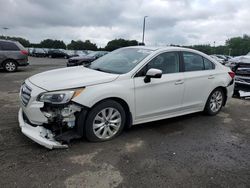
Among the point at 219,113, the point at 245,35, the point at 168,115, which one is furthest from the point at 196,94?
the point at 245,35

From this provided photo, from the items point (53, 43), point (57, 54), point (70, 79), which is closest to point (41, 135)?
point (70, 79)

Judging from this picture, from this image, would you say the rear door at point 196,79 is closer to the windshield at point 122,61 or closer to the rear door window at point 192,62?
the rear door window at point 192,62

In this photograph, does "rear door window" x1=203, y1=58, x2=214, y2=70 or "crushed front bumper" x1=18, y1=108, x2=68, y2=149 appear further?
"rear door window" x1=203, y1=58, x2=214, y2=70

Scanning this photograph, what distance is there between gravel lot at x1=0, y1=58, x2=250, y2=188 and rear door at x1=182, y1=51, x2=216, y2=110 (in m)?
0.59

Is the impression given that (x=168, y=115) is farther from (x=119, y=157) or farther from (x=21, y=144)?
(x=21, y=144)

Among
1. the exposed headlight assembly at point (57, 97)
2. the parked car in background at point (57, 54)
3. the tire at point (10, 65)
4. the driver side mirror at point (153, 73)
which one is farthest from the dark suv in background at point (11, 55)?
the parked car in background at point (57, 54)

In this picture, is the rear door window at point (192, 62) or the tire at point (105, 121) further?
the rear door window at point (192, 62)

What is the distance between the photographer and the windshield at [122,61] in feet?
13.7

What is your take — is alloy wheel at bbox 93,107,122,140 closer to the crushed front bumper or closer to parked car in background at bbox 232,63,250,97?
the crushed front bumper

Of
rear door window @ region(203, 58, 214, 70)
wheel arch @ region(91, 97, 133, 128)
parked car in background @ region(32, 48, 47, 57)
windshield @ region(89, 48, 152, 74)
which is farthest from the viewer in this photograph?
parked car in background @ region(32, 48, 47, 57)

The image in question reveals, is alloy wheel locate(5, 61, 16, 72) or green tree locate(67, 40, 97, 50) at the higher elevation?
green tree locate(67, 40, 97, 50)

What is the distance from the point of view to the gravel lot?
111 inches

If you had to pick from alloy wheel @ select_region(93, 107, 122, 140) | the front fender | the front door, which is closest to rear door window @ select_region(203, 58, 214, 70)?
the front door

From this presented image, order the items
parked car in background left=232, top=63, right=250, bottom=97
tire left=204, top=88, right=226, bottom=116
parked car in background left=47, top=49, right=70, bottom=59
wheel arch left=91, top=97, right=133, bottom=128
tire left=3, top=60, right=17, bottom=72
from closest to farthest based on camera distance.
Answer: wheel arch left=91, top=97, right=133, bottom=128, tire left=204, top=88, right=226, bottom=116, parked car in background left=232, top=63, right=250, bottom=97, tire left=3, top=60, right=17, bottom=72, parked car in background left=47, top=49, right=70, bottom=59
